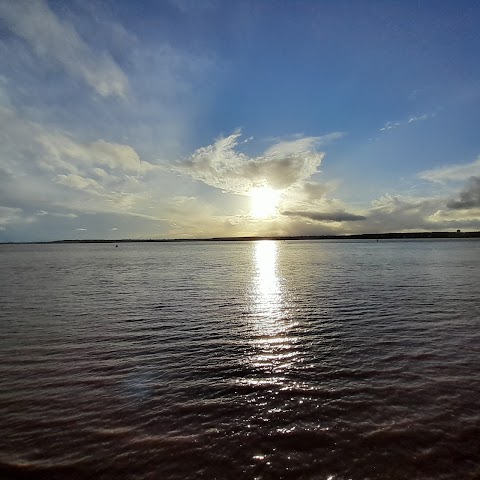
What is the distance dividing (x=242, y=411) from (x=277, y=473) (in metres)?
2.78

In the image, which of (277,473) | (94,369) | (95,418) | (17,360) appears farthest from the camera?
(17,360)

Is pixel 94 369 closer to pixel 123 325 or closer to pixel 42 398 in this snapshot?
pixel 42 398

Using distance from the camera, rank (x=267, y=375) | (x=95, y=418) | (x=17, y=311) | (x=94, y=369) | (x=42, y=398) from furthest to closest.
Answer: (x=17, y=311) → (x=94, y=369) → (x=267, y=375) → (x=42, y=398) → (x=95, y=418)

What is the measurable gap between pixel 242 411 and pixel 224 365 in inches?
159

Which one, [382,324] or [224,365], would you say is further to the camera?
[382,324]

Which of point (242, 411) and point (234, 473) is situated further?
point (242, 411)

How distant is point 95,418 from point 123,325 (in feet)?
39.8

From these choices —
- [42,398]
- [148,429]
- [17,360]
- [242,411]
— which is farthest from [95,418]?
[17,360]

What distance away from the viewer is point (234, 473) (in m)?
7.46

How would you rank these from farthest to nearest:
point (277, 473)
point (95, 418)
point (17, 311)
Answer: point (17, 311), point (95, 418), point (277, 473)

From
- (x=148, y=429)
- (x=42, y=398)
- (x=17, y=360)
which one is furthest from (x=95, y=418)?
(x=17, y=360)

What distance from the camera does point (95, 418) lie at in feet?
32.3

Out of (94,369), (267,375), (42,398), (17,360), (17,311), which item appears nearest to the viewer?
(42,398)

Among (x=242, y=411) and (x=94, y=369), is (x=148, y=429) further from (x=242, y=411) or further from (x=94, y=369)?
(x=94, y=369)
